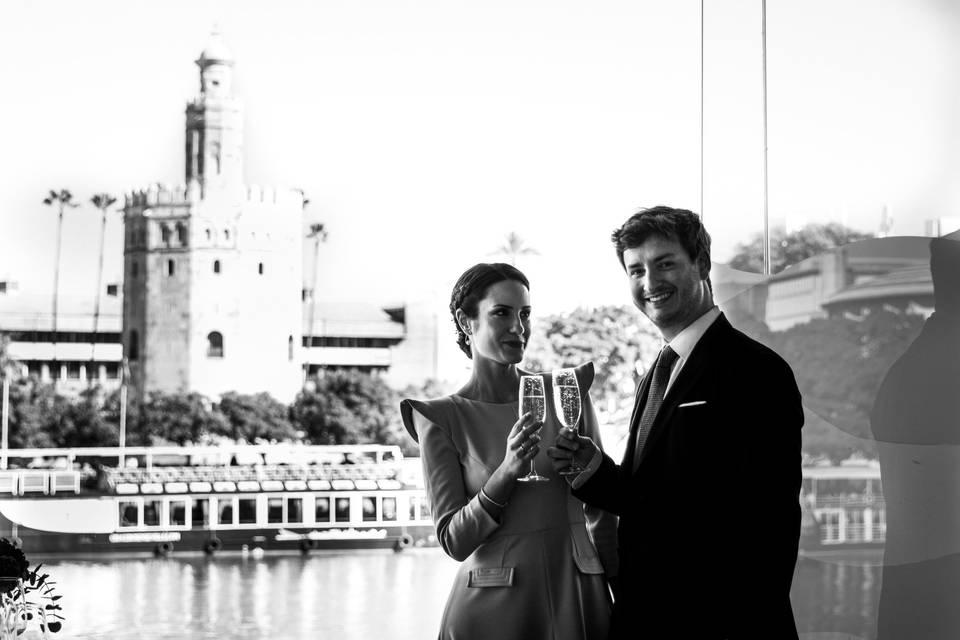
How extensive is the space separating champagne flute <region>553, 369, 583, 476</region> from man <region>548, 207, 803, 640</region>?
0.12ft

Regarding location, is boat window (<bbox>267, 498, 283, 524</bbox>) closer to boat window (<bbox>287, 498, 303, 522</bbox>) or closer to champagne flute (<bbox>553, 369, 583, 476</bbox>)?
boat window (<bbox>287, 498, 303, 522</bbox>)

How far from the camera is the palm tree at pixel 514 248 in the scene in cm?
3300

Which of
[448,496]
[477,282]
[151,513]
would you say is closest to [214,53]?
[151,513]

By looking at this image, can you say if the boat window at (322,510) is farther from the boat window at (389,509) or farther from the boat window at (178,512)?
the boat window at (178,512)

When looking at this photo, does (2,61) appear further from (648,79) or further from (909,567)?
(909,567)

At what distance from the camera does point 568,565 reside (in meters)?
2.05

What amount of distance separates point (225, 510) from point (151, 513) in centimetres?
178

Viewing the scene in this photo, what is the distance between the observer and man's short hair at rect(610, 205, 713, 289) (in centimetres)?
187

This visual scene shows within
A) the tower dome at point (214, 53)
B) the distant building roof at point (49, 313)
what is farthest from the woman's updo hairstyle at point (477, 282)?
the tower dome at point (214, 53)

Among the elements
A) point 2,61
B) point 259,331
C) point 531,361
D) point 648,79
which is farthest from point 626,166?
point 2,61

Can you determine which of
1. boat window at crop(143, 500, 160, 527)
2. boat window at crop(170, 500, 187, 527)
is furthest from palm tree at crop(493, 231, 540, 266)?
boat window at crop(143, 500, 160, 527)

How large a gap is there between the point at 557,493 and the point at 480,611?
222 mm

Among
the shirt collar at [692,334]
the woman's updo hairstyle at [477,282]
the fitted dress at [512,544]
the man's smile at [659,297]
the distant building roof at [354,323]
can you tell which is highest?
the distant building roof at [354,323]

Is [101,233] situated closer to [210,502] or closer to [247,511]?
[247,511]
